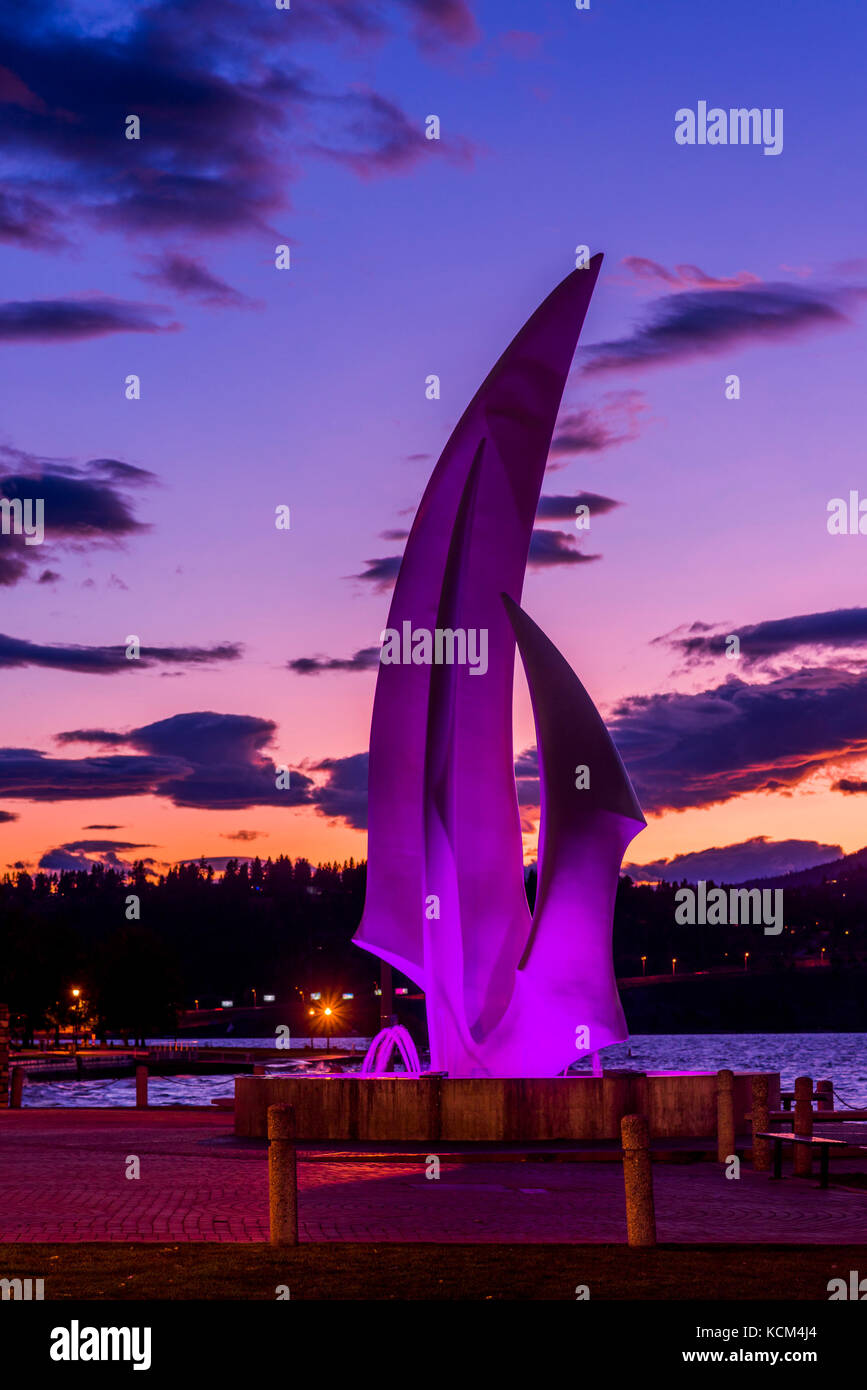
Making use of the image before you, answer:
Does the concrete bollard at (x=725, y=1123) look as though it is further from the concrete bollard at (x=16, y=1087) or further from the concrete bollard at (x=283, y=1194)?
the concrete bollard at (x=16, y=1087)

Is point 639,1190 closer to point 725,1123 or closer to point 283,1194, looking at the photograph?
point 283,1194

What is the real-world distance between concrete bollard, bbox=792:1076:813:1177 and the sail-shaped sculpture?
6.72 metres

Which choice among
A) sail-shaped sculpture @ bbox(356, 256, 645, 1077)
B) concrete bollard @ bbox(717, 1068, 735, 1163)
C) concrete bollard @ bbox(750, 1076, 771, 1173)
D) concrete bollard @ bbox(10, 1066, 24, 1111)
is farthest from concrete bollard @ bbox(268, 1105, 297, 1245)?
concrete bollard @ bbox(10, 1066, 24, 1111)

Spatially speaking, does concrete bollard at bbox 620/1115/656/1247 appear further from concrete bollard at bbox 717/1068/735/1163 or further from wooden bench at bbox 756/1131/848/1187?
concrete bollard at bbox 717/1068/735/1163

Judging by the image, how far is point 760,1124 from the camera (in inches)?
857

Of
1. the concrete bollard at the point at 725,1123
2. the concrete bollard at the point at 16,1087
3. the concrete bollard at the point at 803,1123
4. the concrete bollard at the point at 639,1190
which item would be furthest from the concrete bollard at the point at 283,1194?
the concrete bollard at the point at 16,1087

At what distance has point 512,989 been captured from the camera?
28.6m

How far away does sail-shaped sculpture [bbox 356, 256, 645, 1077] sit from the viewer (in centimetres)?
2769

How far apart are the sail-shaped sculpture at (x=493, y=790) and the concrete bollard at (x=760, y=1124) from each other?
5.48 m

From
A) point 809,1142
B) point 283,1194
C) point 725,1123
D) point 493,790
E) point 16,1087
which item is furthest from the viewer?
point 16,1087

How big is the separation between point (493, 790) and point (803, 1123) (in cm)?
1011

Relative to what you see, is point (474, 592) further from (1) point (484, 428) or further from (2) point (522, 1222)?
(2) point (522, 1222)

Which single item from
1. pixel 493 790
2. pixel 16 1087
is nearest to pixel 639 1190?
pixel 493 790
